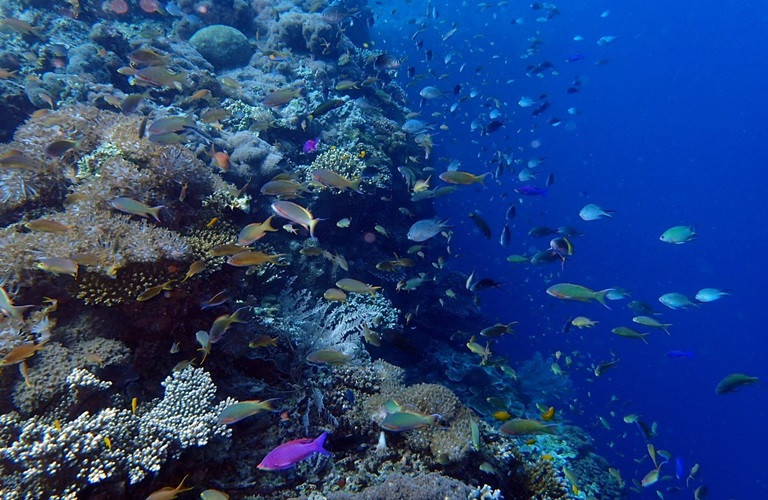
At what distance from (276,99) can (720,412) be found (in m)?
78.4

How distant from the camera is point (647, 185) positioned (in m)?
91.6

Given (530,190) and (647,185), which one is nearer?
(530,190)

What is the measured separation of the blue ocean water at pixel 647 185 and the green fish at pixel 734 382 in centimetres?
3386

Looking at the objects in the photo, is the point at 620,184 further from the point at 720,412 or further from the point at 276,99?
the point at 276,99

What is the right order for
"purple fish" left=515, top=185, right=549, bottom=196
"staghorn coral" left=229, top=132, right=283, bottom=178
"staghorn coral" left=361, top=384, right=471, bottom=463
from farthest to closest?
"purple fish" left=515, top=185, right=549, bottom=196
"staghorn coral" left=229, top=132, right=283, bottom=178
"staghorn coral" left=361, top=384, right=471, bottom=463

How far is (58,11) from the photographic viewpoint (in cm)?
1059

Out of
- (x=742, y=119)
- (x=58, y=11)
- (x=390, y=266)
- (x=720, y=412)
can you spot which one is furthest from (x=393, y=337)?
(x=742, y=119)

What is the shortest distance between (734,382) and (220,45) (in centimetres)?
1516

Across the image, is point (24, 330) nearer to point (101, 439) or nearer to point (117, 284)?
point (117, 284)

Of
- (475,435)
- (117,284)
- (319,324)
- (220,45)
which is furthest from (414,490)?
(220,45)

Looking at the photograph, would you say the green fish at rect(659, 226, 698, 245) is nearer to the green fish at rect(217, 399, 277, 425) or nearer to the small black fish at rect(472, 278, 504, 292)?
the small black fish at rect(472, 278, 504, 292)

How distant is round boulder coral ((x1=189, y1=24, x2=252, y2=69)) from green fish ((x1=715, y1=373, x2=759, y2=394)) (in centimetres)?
1465

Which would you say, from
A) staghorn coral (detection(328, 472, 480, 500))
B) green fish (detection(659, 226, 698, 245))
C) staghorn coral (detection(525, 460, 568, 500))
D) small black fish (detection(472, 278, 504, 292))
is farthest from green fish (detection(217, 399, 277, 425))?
green fish (detection(659, 226, 698, 245))

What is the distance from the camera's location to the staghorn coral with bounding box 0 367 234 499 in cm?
285
